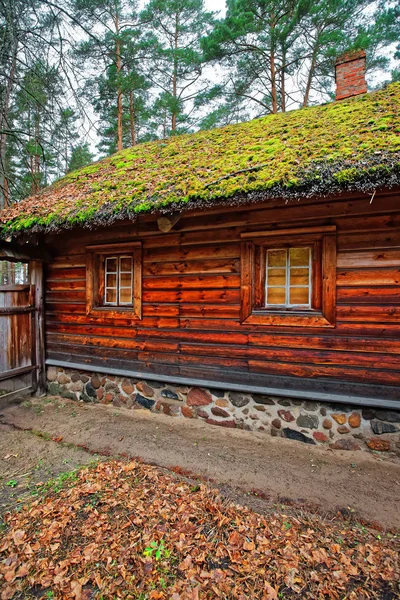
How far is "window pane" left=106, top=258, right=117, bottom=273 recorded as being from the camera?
215 inches

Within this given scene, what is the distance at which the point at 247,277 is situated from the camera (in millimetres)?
4312

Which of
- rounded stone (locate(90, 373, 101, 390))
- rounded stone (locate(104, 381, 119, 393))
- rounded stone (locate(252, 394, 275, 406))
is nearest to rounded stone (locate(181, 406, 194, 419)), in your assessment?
rounded stone (locate(252, 394, 275, 406))

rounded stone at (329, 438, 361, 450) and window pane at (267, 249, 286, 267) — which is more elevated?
window pane at (267, 249, 286, 267)

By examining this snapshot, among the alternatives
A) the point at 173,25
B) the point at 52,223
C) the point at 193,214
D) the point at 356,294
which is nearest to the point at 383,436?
the point at 356,294

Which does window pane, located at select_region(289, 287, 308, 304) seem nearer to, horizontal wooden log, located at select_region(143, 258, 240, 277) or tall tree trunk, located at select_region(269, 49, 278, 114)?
horizontal wooden log, located at select_region(143, 258, 240, 277)

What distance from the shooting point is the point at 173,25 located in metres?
11.5

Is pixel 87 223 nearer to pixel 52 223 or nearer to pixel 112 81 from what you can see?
pixel 52 223

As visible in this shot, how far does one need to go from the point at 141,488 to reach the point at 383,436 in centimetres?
278

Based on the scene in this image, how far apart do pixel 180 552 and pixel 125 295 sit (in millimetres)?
3765

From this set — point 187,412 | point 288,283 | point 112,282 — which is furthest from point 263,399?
point 112,282

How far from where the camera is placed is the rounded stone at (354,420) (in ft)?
12.4

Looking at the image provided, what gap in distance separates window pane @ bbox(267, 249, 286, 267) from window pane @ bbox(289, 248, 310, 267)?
0.10 metres

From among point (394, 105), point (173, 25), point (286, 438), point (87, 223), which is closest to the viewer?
point (286, 438)

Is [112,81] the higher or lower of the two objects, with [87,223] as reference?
higher
